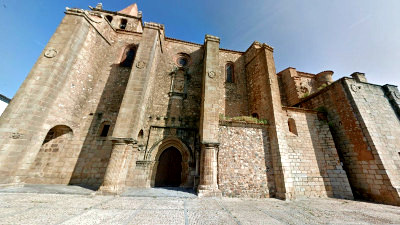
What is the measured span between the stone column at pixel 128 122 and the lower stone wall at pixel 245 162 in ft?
14.9

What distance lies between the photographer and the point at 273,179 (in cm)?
683

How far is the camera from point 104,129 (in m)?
8.26

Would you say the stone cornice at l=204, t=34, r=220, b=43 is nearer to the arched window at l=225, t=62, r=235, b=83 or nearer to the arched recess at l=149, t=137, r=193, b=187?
the arched window at l=225, t=62, r=235, b=83

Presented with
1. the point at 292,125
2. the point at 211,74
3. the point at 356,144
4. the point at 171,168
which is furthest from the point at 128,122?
the point at 356,144

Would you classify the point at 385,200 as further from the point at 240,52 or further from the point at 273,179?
the point at 240,52

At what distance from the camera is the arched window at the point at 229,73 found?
1183 centimetres

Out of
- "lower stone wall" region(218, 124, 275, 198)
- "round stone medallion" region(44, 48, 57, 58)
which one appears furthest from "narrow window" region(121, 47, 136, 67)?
"lower stone wall" region(218, 124, 275, 198)

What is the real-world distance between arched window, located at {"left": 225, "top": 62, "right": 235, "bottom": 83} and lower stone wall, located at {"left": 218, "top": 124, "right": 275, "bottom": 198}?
5484 mm

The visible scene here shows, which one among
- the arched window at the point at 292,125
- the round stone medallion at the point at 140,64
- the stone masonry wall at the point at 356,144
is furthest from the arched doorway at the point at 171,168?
the stone masonry wall at the point at 356,144

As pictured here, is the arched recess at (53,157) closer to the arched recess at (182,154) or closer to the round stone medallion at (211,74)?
the arched recess at (182,154)

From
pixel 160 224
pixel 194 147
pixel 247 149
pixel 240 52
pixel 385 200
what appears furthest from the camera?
pixel 240 52

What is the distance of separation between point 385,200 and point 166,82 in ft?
45.2

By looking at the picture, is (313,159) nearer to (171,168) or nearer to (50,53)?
(171,168)

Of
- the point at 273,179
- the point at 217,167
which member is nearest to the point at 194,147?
the point at 217,167
